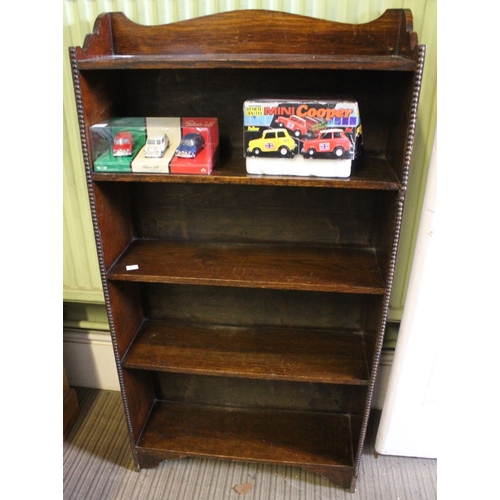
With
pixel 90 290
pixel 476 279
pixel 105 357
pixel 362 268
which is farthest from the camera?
pixel 105 357

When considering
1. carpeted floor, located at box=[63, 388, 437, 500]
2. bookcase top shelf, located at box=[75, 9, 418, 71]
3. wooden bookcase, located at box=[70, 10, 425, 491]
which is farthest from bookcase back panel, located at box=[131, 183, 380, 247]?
carpeted floor, located at box=[63, 388, 437, 500]

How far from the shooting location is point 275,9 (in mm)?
1247

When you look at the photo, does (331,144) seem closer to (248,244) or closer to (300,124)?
(300,124)

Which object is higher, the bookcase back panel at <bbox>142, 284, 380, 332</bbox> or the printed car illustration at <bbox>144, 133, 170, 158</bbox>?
the printed car illustration at <bbox>144, 133, 170, 158</bbox>

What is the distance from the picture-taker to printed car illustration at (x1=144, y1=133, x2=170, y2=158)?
119cm

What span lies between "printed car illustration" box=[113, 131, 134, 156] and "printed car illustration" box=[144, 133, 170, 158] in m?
0.04

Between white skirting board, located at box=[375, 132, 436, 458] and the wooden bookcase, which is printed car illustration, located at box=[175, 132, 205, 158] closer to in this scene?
the wooden bookcase

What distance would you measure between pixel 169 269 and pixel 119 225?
21 centimetres

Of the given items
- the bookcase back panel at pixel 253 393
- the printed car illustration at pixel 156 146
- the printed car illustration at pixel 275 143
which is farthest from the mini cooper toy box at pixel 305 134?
the bookcase back panel at pixel 253 393

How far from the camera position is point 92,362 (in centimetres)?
188

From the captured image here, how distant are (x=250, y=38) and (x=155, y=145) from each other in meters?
0.38

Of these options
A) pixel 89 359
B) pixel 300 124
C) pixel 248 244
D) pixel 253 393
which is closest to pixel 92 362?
pixel 89 359

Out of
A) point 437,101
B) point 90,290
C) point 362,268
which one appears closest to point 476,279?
point 362,268
